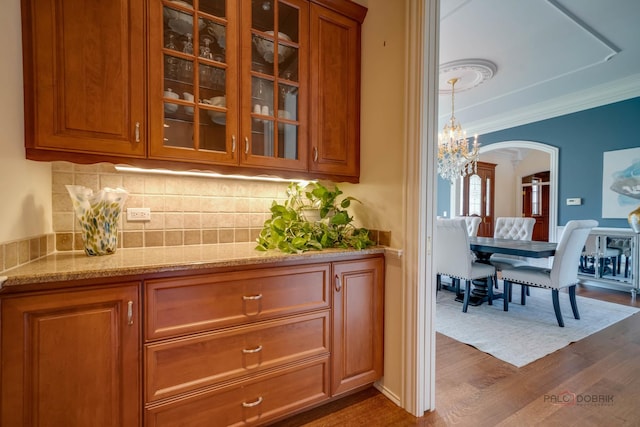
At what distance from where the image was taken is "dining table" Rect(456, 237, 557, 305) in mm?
2917

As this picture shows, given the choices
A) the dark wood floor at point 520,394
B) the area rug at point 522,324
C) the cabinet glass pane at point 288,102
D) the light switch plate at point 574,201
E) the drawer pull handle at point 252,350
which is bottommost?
the dark wood floor at point 520,394

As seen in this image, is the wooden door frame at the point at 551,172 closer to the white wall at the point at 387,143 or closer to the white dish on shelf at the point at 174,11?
the white wall at the point at 387,143

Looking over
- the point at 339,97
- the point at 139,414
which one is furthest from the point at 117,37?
the point at 139,414

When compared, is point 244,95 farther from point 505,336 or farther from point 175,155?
point 505,336

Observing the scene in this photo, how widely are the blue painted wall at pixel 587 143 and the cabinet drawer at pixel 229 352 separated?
5156 millimetres

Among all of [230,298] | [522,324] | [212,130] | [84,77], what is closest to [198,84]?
[212,130]

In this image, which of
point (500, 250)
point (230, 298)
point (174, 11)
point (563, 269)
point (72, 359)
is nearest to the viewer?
point (72, 359)

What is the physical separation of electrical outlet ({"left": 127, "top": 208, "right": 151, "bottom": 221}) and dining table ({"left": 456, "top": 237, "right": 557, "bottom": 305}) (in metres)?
3.36

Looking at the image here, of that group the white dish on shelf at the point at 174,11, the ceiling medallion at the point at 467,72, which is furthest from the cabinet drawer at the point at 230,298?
the ceiling medallion at the point at 467,72

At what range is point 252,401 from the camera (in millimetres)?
1430

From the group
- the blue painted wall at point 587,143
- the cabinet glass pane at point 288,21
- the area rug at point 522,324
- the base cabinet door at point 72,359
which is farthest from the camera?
the blue painted wall at point 587,143

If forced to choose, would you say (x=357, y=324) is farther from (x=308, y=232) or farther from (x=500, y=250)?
(x=500, y=250)

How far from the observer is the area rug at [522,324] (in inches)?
95.7

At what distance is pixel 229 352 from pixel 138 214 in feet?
3.18
